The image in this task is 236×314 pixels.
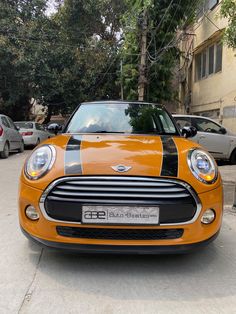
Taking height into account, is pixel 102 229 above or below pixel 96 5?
below

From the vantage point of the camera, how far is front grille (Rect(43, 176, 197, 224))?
355 centimetres

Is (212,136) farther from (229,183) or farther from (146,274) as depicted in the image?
(146,274)

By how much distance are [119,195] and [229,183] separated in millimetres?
5521

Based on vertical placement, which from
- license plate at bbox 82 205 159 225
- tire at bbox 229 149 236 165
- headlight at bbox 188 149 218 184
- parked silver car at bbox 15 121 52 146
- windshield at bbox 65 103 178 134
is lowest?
tire at bbox 229 149 236 165

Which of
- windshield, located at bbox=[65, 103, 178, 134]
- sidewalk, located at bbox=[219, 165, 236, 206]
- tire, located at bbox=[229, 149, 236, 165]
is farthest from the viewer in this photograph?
tire, located at bbox=[229, 149, 236, 165]

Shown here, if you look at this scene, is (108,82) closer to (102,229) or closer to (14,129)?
(14,129)

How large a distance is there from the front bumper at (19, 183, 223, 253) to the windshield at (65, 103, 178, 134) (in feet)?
5.23

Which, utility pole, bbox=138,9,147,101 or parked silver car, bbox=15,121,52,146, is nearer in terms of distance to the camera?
utility pole, bbox=138,9,147,101

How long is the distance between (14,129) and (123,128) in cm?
1149

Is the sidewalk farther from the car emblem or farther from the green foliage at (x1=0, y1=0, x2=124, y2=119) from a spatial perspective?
the green foliage at (x1=0, y1=0, x2=124, y2=119)

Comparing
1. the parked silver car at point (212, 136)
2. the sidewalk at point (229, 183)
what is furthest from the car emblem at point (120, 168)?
the parked silver car at point (212, 136)

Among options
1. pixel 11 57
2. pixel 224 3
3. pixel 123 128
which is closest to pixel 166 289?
pixel 123 128

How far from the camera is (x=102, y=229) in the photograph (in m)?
3.61

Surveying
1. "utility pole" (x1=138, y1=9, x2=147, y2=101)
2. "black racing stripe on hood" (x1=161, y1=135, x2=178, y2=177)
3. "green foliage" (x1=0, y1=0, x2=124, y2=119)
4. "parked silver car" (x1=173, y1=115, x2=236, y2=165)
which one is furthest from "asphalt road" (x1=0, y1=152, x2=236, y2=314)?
"green foliage" (x1=0, y1=0, x2=124, y2=119)
